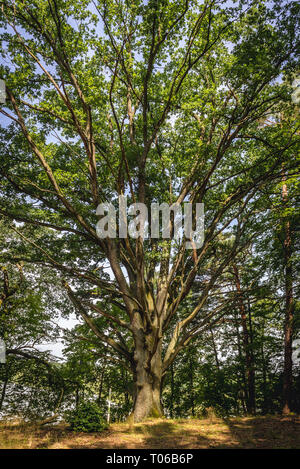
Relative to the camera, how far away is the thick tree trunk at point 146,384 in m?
7.41

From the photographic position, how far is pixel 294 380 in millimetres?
11938

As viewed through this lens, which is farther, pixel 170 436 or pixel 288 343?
pixel 288 343

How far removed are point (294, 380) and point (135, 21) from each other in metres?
15.0

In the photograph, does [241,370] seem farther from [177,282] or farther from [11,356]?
[11,356]

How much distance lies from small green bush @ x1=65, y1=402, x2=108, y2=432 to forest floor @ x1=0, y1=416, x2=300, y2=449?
21 centimetres

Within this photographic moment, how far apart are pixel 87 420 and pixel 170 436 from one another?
2.08 metres

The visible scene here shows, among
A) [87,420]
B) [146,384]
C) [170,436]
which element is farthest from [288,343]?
[87,420]

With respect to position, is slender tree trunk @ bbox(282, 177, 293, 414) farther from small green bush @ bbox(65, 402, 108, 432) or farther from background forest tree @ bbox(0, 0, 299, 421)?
small green bush @ bbox(65, 402, 108, 432)

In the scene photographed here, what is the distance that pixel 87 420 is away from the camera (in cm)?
625

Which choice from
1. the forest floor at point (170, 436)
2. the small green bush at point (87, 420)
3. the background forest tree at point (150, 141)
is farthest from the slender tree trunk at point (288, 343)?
the small green bush at point (87, 420)

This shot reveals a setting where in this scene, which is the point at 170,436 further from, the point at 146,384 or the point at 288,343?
the point at 288,343

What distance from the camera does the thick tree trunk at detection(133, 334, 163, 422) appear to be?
7.41 m

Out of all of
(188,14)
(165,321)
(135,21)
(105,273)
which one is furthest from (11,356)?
(188,14)

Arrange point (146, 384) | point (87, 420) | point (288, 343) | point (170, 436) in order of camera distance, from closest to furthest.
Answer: point (170, 436) → point (87, 420) → point (146, 384) → point (288, 343)
